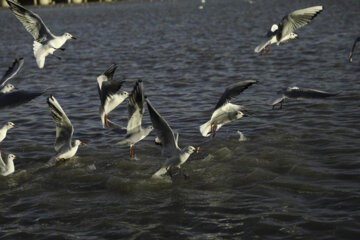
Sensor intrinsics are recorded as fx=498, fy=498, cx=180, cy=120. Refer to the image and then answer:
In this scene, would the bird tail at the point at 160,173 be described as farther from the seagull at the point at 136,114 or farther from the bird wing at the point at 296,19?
the bird wing at the point at 296,19

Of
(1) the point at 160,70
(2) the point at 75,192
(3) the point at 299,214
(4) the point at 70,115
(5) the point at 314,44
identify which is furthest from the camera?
(5) the point at 314,44

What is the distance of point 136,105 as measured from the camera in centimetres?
732

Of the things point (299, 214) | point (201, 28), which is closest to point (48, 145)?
point (299, 214)

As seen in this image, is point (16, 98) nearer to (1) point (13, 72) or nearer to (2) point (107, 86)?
(1) point (13, 72)

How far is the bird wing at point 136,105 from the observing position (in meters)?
7.16

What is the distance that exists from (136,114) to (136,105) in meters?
0.26

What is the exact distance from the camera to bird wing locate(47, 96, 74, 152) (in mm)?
7457

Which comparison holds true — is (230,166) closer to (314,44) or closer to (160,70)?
(160,70)

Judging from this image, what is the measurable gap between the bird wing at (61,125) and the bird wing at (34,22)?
2.79 meters

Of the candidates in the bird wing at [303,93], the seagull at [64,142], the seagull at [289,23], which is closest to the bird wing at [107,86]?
the seagull at [64,142]

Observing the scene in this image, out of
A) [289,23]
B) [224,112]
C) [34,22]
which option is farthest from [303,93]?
[34,22]

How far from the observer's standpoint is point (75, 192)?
7086 mm

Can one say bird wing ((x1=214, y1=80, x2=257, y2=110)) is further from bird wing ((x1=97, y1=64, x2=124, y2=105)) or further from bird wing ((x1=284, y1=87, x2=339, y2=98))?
bird wing ((x1=97, y1=64, x2=124, y2=105))

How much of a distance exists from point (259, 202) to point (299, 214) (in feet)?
1.94
